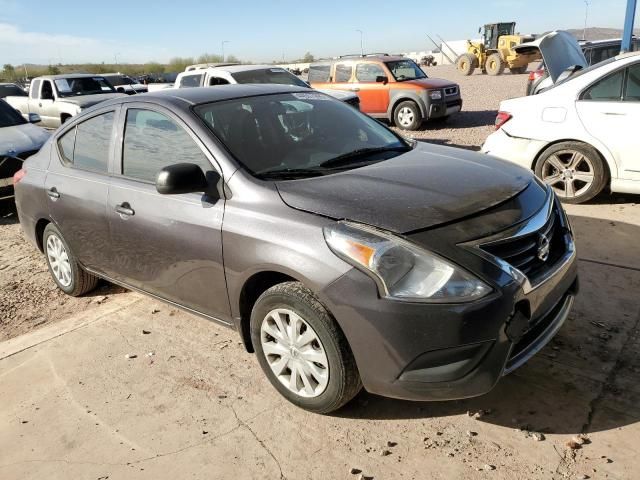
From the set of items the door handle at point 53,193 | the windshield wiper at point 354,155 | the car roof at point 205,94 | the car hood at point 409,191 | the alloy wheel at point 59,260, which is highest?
the car roof at point 205,94

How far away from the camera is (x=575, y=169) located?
5.85 m

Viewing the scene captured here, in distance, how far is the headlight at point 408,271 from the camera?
240cm

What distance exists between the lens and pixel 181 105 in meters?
3.46

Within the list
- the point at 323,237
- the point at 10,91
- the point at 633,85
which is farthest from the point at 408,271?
the point at 10,91

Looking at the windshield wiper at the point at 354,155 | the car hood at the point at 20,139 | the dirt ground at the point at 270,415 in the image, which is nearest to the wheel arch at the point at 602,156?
the dirt ground at the point at 270,415

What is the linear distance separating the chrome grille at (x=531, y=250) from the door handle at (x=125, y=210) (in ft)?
7.41

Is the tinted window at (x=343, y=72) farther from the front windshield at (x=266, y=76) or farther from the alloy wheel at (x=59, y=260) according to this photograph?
the alloy wheel at (x=59, y=260)

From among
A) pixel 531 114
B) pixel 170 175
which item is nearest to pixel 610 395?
pixel 170 175

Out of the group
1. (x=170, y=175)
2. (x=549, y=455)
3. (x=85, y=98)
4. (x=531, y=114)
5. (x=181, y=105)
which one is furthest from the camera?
(x=85, y=98)

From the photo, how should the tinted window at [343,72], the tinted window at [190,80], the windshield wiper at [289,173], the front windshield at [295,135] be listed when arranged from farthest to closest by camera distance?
the tinted window at [343,72] → the tinted window at [190,80] → the front windshield at [295,135] → the windshield wiper at [289,173]

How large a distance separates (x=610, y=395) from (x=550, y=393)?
0.29 m

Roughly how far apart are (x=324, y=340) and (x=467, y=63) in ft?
105

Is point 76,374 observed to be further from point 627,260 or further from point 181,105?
point 627,260

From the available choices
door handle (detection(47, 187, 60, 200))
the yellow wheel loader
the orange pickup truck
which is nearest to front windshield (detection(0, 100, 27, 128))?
door handle (detection(47, 187, 60, 200))
